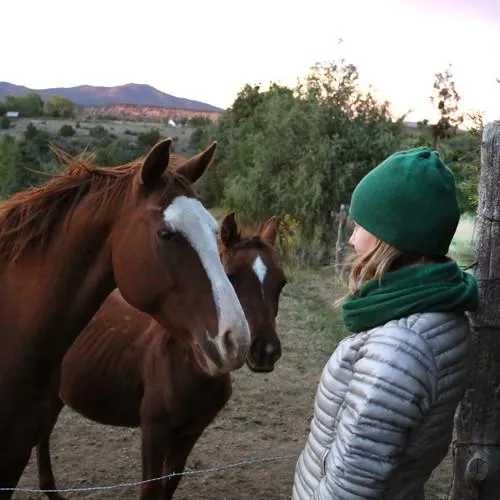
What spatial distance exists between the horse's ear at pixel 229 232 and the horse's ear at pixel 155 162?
5.49 ft

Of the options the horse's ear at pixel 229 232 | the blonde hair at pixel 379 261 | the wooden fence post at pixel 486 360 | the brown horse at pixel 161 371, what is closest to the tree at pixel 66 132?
the brown horse at pixel 161 371

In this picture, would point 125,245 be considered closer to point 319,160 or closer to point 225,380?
point 225,380

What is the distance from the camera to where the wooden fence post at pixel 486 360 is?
2.45 metres

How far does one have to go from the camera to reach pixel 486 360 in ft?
8.13

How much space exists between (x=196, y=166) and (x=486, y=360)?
1338 millimetres

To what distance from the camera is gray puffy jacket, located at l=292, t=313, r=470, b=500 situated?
1.50 meters

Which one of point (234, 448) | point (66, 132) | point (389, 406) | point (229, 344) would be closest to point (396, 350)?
point (389, 406)

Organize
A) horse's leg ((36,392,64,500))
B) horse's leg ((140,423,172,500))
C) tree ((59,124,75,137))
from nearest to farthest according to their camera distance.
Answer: horse's leg ((140,423,172,500)) < horse's leg ((36,392,64,500)) < tree ((59,124,75,137))

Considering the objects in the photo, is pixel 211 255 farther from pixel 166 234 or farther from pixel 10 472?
pixel 10 472

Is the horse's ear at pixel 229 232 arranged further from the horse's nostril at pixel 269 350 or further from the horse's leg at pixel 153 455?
the horse's leg at pixel 153 455

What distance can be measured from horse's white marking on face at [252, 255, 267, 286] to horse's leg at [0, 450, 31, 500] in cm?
176

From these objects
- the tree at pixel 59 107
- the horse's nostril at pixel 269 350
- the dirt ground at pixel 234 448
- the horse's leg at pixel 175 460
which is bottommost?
the dirt ground at pixel 234 448

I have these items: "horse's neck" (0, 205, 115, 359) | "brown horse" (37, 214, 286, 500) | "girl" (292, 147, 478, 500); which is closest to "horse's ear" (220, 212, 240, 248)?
"brown horse" (37, 214, 286, 500)

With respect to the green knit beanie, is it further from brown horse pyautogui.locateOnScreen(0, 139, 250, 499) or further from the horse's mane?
the horse's mane
